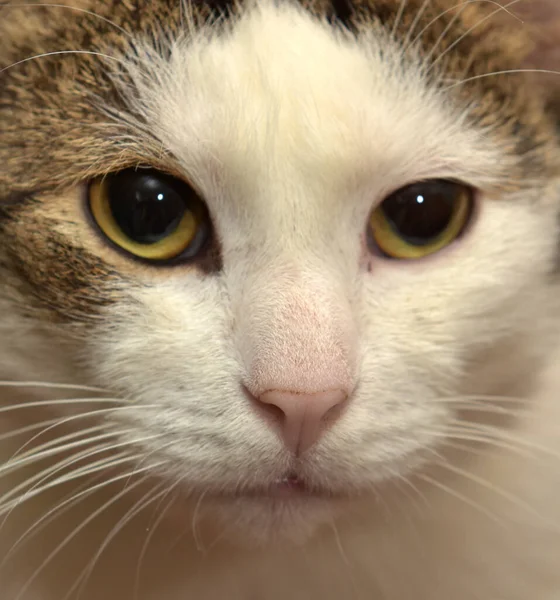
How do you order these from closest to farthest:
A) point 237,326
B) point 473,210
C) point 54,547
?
point 237,326 < point 473,210 < point 54,547

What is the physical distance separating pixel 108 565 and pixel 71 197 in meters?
0.52

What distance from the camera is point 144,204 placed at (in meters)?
0.78

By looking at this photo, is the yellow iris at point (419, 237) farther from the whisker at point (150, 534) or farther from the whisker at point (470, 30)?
the whisker at point (150, 534)

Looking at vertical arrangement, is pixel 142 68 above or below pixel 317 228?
above

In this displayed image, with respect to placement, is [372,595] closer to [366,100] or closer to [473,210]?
[473,210]

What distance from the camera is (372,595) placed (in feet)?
3.53

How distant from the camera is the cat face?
2.43 feet

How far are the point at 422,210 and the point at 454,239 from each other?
2.2 inches

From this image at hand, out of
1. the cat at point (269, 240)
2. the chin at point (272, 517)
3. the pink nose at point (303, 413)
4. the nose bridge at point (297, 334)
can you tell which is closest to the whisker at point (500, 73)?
the cat at point (269, 240)

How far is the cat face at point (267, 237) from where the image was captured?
74 centimetres

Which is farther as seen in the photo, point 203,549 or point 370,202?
point 203,549

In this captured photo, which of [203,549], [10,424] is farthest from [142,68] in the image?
[203,549]

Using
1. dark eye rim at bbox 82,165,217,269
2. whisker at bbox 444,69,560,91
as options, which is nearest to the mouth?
dark eye rim at bbox 82,165,217,269

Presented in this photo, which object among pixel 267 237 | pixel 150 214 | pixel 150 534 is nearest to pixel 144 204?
pixel 150 214
